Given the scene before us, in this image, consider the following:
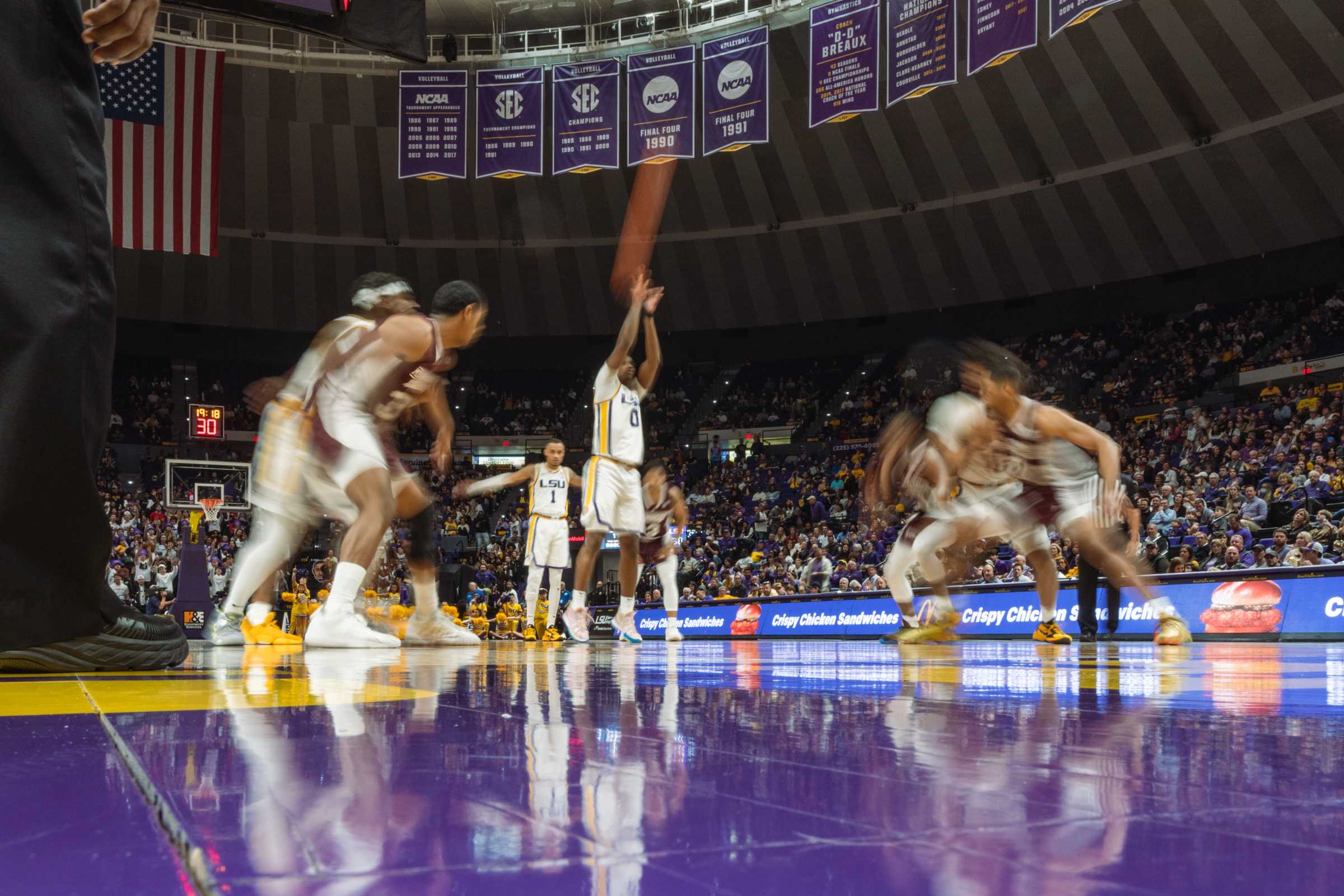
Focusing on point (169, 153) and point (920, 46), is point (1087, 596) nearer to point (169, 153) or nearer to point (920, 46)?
point (920, 46)

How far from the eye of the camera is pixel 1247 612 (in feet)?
32.9

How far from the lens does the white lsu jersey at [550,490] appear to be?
10633 mm

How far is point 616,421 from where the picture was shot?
8.30 metres

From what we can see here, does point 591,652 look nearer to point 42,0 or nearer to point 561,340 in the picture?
point 42,0

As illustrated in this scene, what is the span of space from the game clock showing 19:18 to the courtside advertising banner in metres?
11.6

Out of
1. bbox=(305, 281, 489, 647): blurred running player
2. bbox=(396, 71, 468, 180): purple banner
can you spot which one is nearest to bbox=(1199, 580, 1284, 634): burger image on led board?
bbox=(305, 281, 489, 647): blurred running player

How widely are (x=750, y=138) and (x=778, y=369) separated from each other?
14499mm

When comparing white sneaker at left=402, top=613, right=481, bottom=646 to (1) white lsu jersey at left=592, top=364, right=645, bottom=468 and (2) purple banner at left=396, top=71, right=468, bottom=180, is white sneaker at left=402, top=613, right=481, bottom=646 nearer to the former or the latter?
(1) white lsu jersey at left=592, top=364, right=645, bottom=468

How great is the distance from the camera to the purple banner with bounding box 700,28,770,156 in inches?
640

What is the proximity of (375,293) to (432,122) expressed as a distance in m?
13.0

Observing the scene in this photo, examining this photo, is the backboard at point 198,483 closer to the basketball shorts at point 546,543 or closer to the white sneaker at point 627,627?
the basketball shorts at point 546,543

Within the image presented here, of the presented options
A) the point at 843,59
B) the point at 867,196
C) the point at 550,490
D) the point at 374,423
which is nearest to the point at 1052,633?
the point at 550,490

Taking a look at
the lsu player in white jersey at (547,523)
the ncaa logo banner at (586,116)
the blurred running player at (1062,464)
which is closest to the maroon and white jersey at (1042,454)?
the blurred running player at (1062,464)

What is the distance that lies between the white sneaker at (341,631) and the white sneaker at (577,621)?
3.54m
